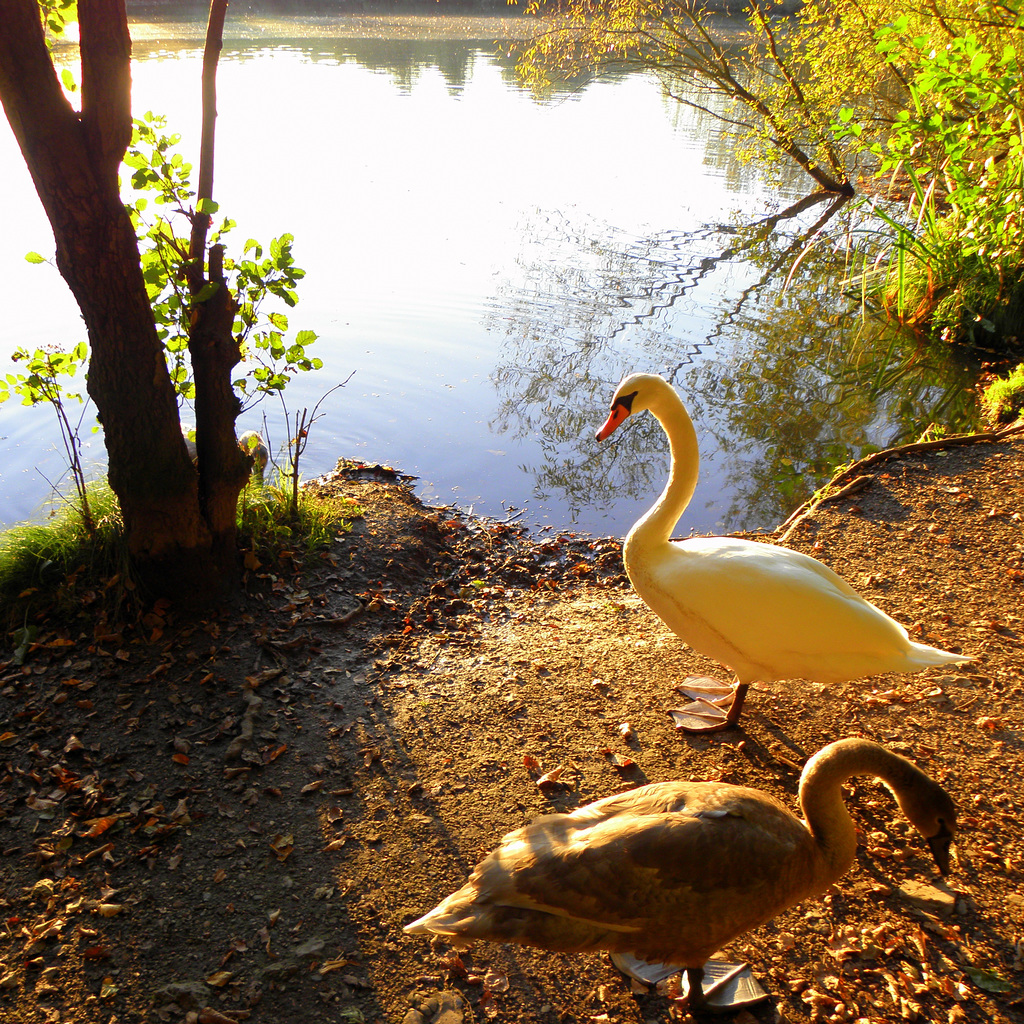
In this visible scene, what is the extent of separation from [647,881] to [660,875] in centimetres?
4

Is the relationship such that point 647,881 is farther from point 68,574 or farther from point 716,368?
point 716,368

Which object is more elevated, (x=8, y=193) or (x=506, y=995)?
(x=8, y=193)

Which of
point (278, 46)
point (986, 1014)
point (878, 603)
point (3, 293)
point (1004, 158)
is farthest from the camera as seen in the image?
point (278, 46)

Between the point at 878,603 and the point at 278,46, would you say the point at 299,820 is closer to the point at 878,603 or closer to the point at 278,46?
the point at 878,603

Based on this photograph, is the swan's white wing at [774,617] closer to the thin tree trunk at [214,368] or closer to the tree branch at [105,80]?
the thin tree trunk at [214,368]

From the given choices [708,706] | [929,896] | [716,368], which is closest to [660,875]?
[929,896]

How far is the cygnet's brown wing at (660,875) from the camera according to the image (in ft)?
7.48

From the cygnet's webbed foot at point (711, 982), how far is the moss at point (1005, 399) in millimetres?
6422

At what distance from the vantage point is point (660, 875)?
2.30 meters

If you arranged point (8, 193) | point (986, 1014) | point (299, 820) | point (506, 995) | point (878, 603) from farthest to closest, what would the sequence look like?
point (8, 193) → point (878, 603) → point (299, 820) → point (506, 995) → point (986, 1014)

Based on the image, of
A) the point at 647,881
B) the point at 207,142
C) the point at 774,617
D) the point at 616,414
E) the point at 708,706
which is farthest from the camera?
the point at 616,414

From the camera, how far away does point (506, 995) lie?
264 centimetres

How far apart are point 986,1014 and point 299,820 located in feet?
8.73

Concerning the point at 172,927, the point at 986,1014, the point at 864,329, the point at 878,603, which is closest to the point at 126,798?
the point at 172,927
